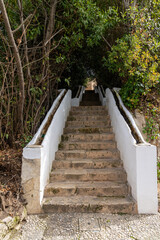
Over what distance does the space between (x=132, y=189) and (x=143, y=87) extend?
8.84 ft

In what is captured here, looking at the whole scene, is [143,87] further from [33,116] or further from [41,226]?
[41,226]

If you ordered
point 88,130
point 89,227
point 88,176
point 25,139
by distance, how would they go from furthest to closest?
1. point 88,130
2. point 25,139
3. point 88,176
4. point 89,227

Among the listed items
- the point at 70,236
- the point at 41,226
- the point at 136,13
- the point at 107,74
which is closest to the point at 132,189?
the point at 70,236

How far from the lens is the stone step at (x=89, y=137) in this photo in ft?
14.8

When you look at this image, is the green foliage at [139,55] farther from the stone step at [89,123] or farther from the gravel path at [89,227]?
the gravel path at [89,227]

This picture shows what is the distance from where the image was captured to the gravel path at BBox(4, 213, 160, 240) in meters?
2.26

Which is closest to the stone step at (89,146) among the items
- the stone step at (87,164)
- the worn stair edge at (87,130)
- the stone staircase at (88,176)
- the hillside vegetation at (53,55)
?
the stone staircase at (88,176)

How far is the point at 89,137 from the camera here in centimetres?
451

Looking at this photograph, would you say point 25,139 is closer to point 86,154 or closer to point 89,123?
point 86,154

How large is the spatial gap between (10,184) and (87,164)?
5.27 feet

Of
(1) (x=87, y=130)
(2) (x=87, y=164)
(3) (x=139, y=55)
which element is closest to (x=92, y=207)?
(2) (x=87, y=164)

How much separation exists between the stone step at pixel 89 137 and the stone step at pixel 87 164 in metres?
0.85

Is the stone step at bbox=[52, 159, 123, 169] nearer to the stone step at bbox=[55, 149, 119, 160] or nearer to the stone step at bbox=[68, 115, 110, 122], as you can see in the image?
the stone step at bbox=[55, 149, 119, 160]

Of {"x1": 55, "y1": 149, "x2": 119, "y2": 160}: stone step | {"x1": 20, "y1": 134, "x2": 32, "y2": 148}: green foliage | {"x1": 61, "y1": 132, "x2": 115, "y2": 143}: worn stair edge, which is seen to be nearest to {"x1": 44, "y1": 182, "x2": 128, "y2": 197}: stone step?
{"x1": 55, "y1": 149, "x2": 119, "y2": 160}: stone step
